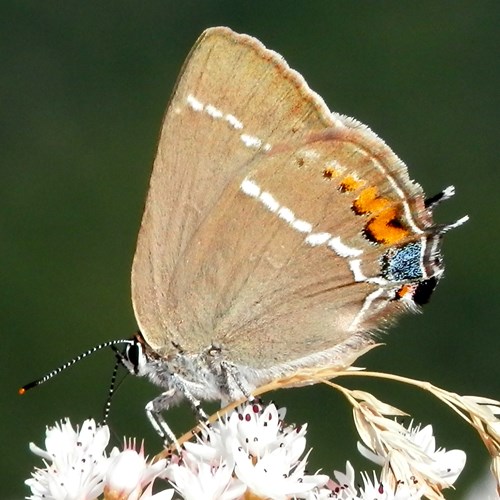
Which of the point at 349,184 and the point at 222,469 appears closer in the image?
the point at 222,469

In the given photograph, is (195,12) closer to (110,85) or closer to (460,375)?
(110,85)

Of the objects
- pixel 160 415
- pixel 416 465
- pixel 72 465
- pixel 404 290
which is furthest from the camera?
pixel 404 290

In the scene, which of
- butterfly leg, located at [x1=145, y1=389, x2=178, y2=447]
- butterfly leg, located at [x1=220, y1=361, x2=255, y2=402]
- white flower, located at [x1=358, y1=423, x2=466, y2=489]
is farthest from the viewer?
butterfly leg, located at [x1=220, y1=361, x2=255, y2=402]

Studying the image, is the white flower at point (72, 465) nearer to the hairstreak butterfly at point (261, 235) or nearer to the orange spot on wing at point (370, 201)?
the hairstreak butterfly at point (261, 235)

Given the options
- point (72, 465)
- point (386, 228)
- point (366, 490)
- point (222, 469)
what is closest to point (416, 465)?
point (366, 490)

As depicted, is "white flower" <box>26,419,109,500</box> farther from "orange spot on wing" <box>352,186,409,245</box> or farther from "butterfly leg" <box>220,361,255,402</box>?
"orange spot on wing" <box>352,186,409,245</box>

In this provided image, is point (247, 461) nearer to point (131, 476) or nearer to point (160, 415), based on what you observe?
point (131, 476)

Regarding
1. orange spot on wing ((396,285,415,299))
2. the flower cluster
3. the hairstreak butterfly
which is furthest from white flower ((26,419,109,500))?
orange spot on wing ((396,285,415,299))
